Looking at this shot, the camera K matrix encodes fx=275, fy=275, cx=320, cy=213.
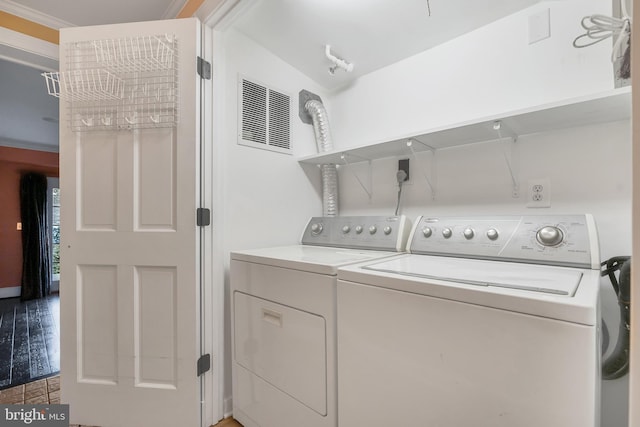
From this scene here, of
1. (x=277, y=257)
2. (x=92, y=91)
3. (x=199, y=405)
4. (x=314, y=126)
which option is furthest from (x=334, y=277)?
(x=92, y=91)

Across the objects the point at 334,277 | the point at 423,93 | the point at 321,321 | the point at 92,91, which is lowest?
the point at 321,321

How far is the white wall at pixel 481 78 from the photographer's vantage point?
122 cm

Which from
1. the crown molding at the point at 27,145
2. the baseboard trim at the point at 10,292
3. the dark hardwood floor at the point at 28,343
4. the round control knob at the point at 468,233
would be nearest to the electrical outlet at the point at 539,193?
the round control knob at the point at 468,233

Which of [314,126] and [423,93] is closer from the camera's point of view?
[423,93]

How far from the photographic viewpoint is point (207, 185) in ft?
4.74

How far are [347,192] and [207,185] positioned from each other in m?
1.01

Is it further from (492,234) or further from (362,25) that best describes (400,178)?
(362,25)

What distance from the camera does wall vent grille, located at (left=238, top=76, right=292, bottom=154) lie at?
64.9 inches

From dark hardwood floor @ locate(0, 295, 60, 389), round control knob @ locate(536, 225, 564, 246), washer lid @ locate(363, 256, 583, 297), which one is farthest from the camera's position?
dark hardwood floor @ locate(0, 295, 60, 389)

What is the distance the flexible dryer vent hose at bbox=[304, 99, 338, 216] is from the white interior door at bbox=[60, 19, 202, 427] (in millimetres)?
811

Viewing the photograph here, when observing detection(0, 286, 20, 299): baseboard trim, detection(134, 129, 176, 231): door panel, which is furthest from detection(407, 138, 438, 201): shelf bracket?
detection(0, 286, 20, 299): baseboard trim

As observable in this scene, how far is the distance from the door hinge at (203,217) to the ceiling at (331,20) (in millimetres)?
1010

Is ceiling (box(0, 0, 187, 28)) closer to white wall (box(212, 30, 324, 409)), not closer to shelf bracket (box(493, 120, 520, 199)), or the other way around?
white wall (box(212, 30, 324, 409))

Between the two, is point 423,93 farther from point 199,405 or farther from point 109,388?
point 109,388
